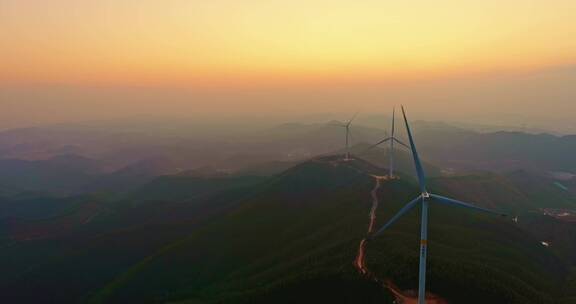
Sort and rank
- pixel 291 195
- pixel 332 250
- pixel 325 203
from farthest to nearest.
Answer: pixel 291 195 < pixel 325 203 < pixel 332 250

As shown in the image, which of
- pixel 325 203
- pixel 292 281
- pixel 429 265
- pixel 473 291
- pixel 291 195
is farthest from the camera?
pixel 291 195

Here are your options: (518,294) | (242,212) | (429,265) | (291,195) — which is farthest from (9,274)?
(518,294)

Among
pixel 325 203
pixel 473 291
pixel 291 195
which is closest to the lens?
pixel 473 291

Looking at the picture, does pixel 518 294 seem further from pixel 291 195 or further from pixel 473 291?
pixel 291 195

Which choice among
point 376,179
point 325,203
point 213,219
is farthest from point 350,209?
point 213,219

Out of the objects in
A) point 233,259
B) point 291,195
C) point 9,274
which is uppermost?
point 291,195

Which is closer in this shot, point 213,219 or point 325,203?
point 325,203

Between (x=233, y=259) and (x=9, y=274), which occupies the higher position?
(x=233, y=259)

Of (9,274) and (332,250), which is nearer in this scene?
(332,250)

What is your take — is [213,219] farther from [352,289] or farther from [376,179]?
[352,289]
